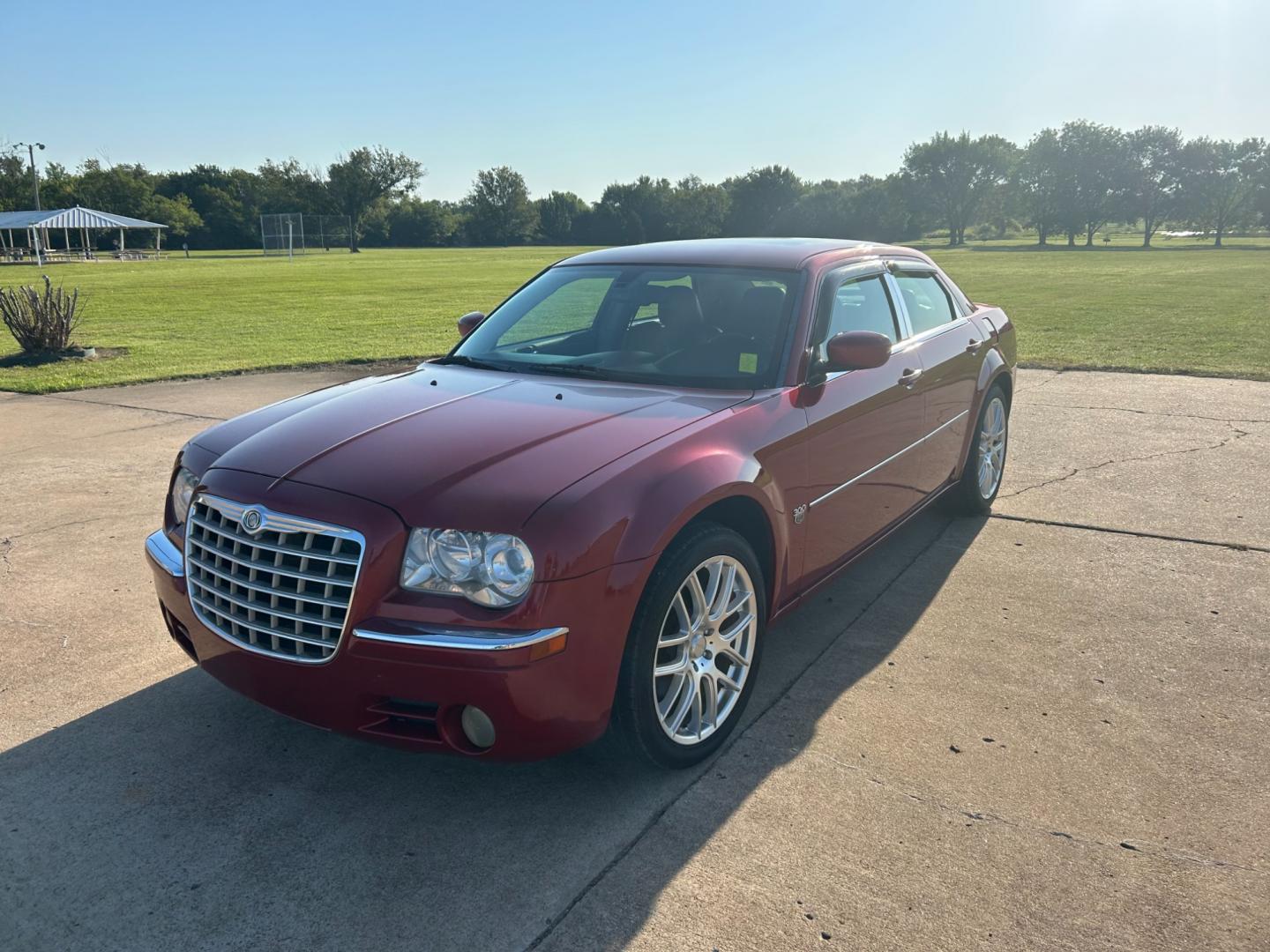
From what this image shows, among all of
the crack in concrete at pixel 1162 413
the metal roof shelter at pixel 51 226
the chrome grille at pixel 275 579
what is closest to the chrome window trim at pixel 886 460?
the chrome grille at pixel 275 579

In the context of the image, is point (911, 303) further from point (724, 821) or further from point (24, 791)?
point (24, 791)

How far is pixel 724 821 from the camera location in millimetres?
2812

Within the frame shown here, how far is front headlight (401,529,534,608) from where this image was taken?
8.29ft

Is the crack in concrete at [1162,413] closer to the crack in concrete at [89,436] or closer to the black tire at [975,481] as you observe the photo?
the black tire at [975,481]

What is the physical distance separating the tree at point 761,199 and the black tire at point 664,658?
9171cm

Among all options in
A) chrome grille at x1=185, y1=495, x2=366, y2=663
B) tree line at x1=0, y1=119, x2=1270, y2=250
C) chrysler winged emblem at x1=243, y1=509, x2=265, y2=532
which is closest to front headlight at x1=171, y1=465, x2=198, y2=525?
chrome grille at x1=185, y1=495, x2=366, y2=663

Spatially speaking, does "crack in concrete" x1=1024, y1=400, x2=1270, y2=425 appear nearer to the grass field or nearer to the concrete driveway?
the grass field

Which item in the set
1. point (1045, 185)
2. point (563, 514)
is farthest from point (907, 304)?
point (1045, 185)

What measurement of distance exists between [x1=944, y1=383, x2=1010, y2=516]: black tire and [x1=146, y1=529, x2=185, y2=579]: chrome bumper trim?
3932 mm

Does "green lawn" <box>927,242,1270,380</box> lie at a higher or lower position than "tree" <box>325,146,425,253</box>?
lower

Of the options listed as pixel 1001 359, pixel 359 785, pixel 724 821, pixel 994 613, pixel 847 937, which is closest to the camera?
pixel 847 937

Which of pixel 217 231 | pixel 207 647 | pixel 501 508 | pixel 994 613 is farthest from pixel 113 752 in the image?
pixel 217 231

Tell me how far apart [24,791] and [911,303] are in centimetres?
428

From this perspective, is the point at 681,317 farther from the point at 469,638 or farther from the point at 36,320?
the point at 36,320
